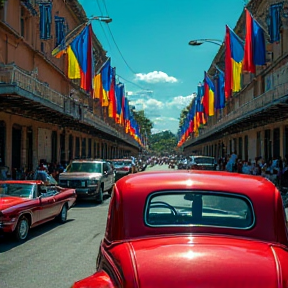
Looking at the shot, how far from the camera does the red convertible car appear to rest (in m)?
3.05

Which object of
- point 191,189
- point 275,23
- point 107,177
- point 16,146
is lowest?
point 107,177

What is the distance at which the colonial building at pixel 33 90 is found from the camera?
18.5 metres

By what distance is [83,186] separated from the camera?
1766cm

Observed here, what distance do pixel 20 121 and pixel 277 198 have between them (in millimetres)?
22244

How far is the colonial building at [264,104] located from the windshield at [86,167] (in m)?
8.24

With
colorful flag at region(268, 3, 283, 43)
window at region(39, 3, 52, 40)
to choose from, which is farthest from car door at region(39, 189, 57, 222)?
colorful flag at region(268, 3, 283, 43)

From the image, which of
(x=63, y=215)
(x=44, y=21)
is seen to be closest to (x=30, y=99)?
(x=63, y=215)

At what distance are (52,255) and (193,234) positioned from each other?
5.20 meters

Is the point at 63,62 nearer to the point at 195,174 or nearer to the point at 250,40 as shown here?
the point at 250,40

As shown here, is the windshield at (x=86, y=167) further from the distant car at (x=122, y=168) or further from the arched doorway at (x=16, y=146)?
the distant car at (x=122, y=168)

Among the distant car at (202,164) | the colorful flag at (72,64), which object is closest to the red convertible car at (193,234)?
the colorful flag at (72,64)

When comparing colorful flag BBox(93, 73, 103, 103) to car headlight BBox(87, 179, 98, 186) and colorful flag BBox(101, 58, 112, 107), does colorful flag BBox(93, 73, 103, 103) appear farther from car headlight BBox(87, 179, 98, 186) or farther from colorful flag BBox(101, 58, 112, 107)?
car headlight BBox(87, 179, 98, 186)

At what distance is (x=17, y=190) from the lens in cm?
1111

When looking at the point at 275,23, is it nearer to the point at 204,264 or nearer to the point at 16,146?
the point at 16,146
